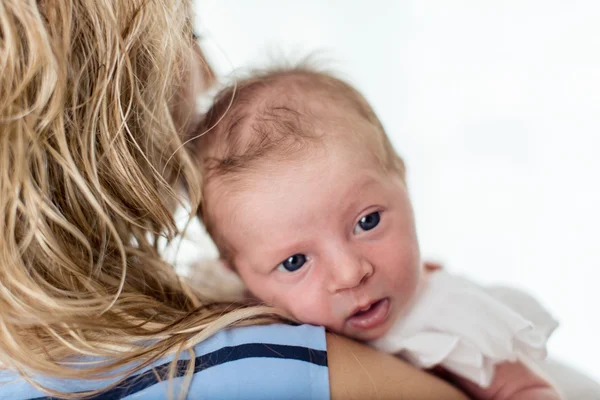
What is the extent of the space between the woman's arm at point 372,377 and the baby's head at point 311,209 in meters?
0.10

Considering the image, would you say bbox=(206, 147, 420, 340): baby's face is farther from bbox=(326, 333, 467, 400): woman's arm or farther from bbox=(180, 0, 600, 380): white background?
bbox=(180, 0, 600, 380): white background

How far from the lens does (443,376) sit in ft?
3.99

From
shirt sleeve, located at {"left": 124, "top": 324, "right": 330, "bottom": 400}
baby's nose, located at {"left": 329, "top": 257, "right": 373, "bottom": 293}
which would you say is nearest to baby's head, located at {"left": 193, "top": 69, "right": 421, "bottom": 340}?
baby's nose, located at {"left": 329, "top": 257, "right": 373, "bottom": 293}

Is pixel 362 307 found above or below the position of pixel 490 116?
above

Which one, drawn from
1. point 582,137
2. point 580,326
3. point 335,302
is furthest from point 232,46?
point 335,302

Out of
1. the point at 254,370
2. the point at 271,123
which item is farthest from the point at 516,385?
the point at 271,123

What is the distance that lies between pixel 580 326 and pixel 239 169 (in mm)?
1804

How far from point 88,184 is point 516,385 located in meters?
0.74

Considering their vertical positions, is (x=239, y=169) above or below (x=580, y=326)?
above

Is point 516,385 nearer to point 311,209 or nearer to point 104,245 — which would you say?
point 311,209

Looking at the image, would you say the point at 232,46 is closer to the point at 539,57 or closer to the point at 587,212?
the point at 539,57

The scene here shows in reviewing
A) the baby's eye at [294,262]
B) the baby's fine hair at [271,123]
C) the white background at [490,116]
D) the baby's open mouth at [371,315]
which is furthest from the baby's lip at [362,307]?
the white background at [490,116]

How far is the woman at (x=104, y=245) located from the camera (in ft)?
3.01

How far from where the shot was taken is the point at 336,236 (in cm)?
108
